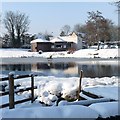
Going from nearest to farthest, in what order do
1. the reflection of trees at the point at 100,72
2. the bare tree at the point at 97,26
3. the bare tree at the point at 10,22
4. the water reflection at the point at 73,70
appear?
the reflection of trees at the point at 100,72 → the water reflection at the point at 73,70 → the bare tree at the point at 97,26 → the bare tree at the point at 10,22

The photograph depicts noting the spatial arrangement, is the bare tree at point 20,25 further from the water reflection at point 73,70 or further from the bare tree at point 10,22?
the water reflection at point 73,70

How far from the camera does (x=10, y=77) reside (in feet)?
30.3

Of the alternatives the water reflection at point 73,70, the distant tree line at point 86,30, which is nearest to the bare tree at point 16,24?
the distant tree line at point 86,30

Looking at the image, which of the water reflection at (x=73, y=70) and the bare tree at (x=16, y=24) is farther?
the bare tree at (x=16, y=24)

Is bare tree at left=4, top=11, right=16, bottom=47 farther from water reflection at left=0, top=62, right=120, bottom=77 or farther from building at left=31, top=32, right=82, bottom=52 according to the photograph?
water reflection at left=0, top=62, right=120, bottom=77

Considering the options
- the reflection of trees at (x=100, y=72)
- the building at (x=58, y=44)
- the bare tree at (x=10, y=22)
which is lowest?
the reflection of trees at (x=100, y=72)

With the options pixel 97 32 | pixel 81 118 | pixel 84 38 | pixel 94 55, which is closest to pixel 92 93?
pixel 81 118

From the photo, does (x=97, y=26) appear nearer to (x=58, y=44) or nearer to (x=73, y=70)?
(x=58, y=44)

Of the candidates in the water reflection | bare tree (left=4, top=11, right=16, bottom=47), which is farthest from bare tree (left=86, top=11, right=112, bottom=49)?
the water reflection

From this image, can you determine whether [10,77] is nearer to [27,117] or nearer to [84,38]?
[27,117]

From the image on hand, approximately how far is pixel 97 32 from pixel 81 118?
73.8 metres

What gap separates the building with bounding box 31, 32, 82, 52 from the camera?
84456mm

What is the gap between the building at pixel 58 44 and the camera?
8446cm

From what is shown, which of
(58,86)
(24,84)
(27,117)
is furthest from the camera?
(24,84)
